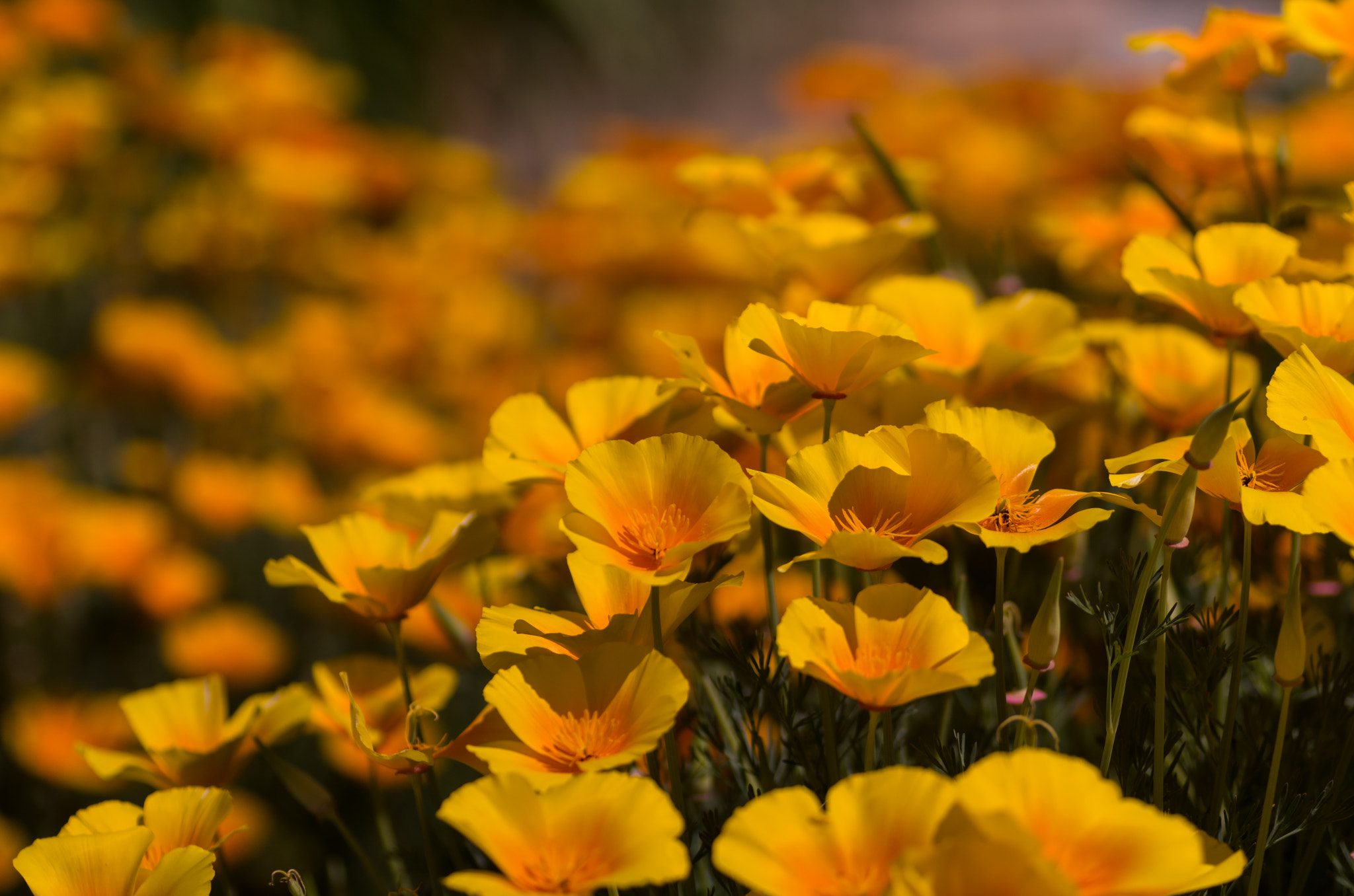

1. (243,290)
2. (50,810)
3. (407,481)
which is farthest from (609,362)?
(407,481)

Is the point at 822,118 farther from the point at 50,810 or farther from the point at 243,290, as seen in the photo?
the point at 50,810

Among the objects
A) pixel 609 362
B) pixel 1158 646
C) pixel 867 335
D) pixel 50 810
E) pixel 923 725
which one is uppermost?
pixel 867 335

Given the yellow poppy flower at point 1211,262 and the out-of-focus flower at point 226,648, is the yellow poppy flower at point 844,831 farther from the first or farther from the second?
the out-of-focus flower at point 226,648

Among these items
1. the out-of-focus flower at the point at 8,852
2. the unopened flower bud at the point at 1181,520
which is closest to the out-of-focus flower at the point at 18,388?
the out-of-focus flower at the point at 8,852

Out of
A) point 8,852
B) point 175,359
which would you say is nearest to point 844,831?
point 8,852

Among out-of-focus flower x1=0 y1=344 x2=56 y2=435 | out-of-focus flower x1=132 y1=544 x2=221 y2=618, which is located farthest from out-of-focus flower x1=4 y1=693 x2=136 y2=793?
out-of-focus flower x1=0 y1=344 x2=56 y2=435

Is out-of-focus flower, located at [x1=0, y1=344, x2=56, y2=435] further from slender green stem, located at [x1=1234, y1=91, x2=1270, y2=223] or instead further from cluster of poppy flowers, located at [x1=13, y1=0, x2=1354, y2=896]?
slender green stem, located at [x1=1234, y1=91, x2=1270, y2=223]
